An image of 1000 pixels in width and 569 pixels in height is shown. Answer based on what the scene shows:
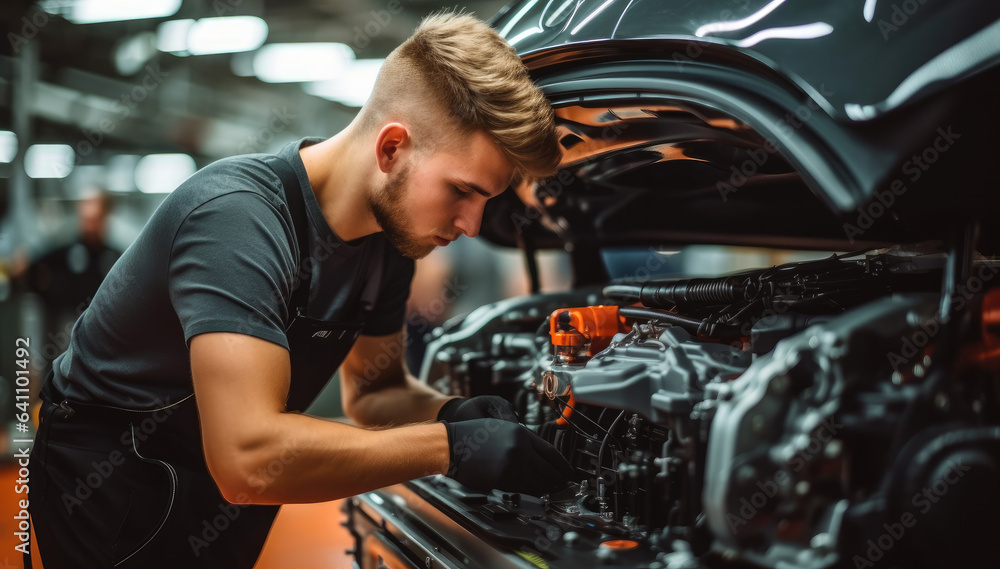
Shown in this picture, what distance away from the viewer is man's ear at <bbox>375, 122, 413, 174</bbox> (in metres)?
1.26

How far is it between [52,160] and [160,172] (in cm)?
164

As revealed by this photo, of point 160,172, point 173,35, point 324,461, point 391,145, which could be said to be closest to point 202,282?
Answer: point 324,461

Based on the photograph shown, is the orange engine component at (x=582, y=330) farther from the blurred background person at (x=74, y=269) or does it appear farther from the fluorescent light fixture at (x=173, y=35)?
the fluorescent light fixture at (x=173, y=35)

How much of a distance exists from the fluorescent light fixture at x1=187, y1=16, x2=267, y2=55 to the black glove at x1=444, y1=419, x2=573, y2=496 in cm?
516

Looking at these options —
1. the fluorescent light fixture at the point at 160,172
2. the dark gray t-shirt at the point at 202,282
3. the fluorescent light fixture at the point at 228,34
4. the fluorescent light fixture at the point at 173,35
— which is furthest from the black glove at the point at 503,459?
the fluorescent light fixture at the point at 160,172

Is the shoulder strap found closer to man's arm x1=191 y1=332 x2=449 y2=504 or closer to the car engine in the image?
man's arm x1=191 y1=332 x2=449 y2=504

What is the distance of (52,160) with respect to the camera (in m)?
9.69

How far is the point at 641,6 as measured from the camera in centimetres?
107

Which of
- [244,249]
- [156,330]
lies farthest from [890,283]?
[156,330]

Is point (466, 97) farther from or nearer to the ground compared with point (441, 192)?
farther from the ground

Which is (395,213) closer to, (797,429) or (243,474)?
(243,474)

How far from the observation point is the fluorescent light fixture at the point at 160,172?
11.0 m

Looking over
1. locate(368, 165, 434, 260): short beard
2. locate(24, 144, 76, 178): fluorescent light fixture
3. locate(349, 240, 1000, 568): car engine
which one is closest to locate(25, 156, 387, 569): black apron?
locate(368, 165, 434, 260): short beard

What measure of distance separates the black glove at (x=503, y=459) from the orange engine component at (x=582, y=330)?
227 millimetres
